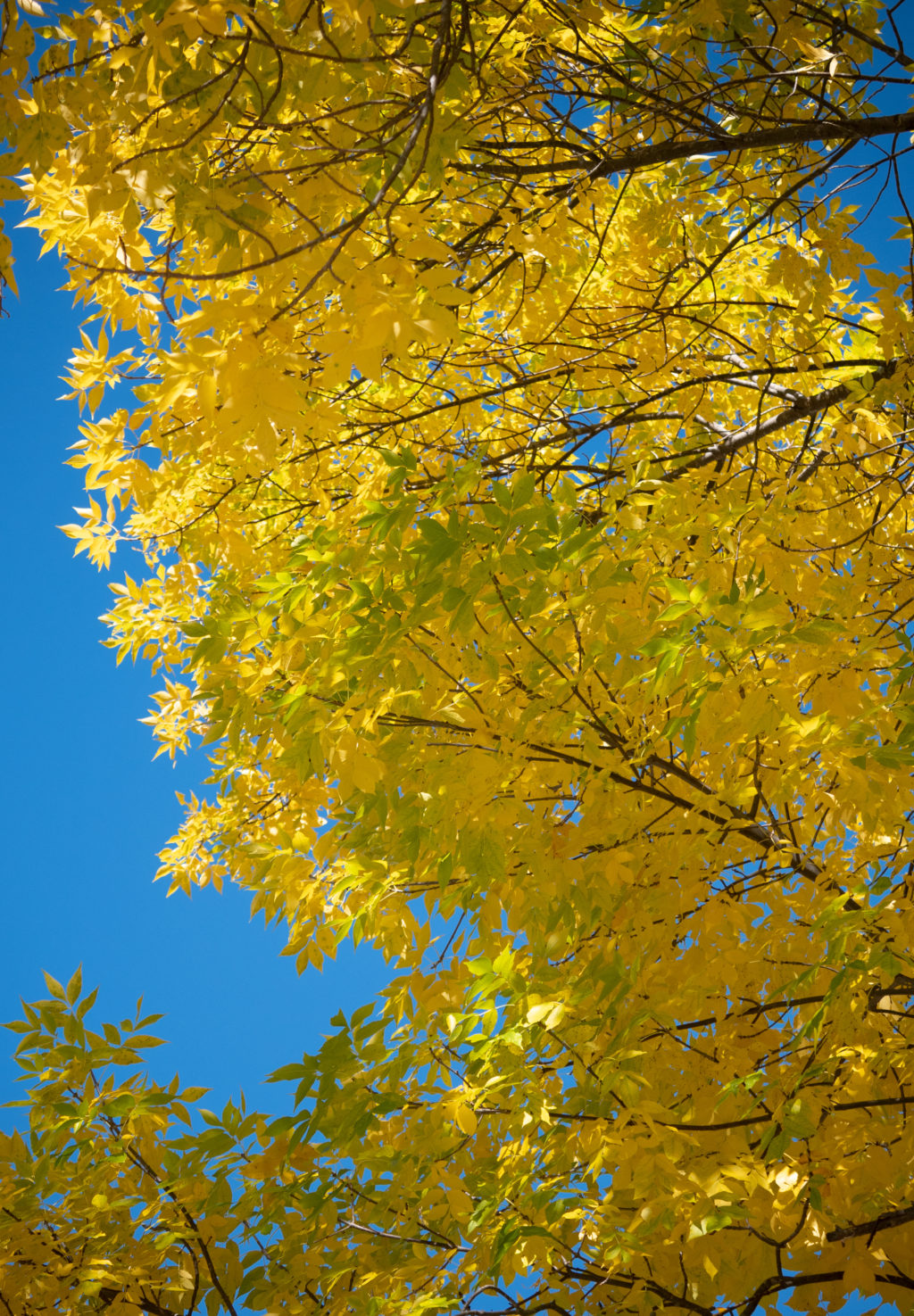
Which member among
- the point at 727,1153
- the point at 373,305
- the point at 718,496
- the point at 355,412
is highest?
the point at 355,412

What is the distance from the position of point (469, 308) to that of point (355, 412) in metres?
0.66

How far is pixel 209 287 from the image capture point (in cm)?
244

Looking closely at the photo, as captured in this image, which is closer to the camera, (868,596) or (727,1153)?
(727,1153)

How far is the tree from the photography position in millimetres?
1693

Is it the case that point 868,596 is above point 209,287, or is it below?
below

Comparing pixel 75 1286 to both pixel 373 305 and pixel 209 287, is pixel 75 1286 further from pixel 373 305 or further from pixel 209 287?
pixel 209 287

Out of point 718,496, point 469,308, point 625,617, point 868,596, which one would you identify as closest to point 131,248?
point 625,617

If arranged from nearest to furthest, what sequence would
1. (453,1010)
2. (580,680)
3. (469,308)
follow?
(580,680)
(453,1010)
(469,308)

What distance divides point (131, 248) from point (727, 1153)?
2302mm

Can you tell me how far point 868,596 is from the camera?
298 cm

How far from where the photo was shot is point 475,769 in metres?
1.87

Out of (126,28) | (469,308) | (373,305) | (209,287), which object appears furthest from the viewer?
(469,308)

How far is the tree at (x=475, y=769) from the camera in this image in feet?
5.56

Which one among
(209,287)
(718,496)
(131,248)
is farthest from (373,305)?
(718,496)
